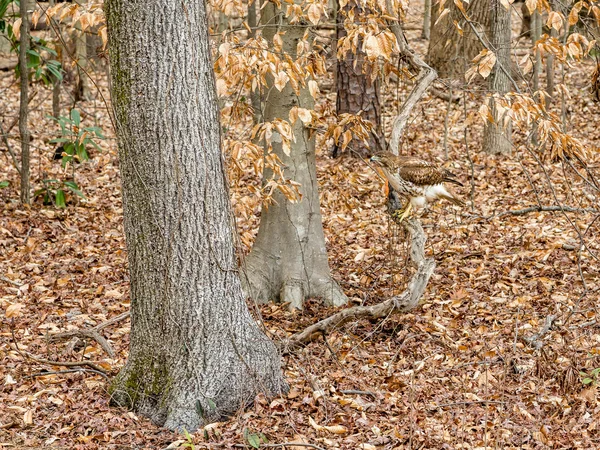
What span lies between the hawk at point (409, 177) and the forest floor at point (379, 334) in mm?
435

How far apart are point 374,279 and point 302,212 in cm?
114

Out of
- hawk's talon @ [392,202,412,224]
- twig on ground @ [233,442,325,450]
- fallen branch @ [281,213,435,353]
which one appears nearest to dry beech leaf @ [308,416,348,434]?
twig on ground @ [233,442,325,450]

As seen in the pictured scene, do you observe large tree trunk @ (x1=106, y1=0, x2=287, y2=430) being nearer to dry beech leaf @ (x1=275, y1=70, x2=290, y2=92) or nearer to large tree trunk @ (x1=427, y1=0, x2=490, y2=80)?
dry beech leaf @ (x1=275, y1=70, x2=290, y2=92)

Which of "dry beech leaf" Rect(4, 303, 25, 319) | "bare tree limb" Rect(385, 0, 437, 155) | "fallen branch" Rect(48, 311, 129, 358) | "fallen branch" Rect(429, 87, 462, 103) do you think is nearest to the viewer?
"bare tree limb" Rect(385, 0, 437, 155)

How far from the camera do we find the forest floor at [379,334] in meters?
4.39

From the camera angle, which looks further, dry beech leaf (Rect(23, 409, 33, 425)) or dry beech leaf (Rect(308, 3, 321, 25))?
dry beech leaf (Rect(308, 3, 321, 25))

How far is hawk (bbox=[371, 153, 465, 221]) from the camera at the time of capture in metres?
5.61

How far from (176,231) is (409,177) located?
220cm

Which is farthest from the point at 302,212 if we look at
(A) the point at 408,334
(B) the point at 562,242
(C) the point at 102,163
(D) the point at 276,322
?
(C) the point at 102,163

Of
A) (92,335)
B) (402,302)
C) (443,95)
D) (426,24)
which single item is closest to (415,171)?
(402,302)

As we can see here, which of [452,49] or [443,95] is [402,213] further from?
[452,49]

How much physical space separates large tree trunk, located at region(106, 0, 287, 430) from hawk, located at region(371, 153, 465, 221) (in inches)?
68.1

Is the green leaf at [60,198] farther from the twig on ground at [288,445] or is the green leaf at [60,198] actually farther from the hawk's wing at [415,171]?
the twig on ground at [288,445]

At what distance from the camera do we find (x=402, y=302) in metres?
5.48
